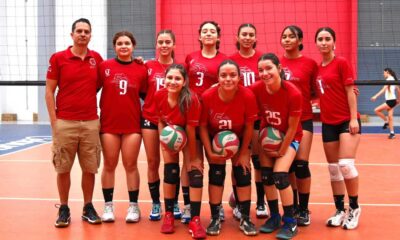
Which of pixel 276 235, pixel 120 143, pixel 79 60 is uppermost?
pixel 79 60

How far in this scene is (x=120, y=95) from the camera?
4.59 metres

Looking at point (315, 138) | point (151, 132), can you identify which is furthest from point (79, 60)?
point (315, 138)

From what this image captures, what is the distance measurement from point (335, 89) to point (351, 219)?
1151 mm

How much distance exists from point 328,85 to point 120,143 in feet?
6.33

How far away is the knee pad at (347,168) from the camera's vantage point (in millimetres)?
4410

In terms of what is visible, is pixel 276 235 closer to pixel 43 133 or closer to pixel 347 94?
pixel 347 94

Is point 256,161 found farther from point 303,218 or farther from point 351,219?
point 351,219

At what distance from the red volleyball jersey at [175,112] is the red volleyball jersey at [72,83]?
619mm

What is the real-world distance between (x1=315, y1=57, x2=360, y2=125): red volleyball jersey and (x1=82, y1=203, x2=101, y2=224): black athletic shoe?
2243 mm

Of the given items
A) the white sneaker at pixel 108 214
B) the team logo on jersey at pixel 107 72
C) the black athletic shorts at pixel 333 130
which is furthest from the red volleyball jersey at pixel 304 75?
the white sneaker at pixel 108 214

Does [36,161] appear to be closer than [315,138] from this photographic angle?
Yes

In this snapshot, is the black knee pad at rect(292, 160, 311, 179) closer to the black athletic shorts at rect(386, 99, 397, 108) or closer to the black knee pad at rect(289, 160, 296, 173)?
the black knee pad at rect(289, 160, 296, 173)

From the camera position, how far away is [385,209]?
5.25 metres

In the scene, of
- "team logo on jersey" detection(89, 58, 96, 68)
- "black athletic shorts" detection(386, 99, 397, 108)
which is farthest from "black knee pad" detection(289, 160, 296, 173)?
"black athletic shorts" detection(386, 99, 397, 108)
